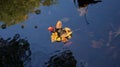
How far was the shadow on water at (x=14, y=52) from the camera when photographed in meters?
5.08

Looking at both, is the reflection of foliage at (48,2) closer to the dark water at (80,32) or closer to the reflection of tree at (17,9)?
the reflection of tree at (17,9)

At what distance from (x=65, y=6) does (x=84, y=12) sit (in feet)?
1.84

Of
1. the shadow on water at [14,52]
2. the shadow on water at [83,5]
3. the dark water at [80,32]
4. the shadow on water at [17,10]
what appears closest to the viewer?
the dark water at [80,32]

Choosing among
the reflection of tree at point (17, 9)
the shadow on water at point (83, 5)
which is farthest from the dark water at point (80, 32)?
the reflection of tree at point (17, 9)

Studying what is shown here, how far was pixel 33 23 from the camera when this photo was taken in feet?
19.5

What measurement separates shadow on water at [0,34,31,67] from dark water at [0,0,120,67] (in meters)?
0.11

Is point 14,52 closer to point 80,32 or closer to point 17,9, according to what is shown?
point 80,32

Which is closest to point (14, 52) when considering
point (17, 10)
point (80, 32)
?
point (80, 32)

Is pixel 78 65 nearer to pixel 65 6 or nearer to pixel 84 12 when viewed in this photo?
pixel 84 12

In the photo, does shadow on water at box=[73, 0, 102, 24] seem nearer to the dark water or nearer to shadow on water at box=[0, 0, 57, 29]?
the dark water

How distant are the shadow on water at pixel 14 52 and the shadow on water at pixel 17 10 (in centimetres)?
66

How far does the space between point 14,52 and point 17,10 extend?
5.17 ft

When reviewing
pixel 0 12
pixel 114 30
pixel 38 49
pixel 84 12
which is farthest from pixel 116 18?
pixel 0 12

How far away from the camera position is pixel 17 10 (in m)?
6.63
